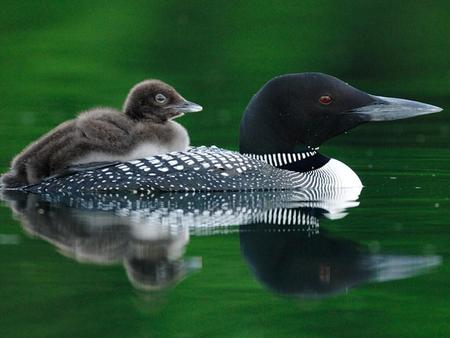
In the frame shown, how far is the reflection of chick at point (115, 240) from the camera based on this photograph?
530 cm

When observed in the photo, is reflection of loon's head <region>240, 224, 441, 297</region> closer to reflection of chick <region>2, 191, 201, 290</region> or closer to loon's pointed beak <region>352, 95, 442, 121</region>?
reflection of chick <region>2, 191, 201, 290</region>

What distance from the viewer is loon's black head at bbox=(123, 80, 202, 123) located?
751 centimetres

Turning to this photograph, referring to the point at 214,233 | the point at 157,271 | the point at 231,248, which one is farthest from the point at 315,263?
the point at 214,233

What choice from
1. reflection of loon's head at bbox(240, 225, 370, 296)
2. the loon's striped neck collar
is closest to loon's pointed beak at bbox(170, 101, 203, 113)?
the loon's striped neck collar

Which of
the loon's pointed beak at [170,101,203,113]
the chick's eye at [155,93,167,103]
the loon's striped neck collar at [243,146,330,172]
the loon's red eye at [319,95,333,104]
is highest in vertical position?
the loon's red eye at [319,95,333,104]

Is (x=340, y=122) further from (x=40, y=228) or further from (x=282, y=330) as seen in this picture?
(x=282, y=330)

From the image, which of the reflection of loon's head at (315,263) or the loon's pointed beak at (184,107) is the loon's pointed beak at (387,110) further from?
the reflection of loon's head at (315,263)

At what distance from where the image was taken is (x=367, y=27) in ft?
60.1

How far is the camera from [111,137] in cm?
726

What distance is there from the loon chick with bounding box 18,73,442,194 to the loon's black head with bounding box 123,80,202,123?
26 centimetres

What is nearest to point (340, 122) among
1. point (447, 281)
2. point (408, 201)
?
point (408, 201)

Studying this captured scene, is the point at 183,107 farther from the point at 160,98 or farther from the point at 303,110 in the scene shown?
the point at 303,110

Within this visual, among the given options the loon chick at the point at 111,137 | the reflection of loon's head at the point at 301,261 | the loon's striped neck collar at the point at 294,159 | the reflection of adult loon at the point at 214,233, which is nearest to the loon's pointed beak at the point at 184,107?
the loon chick at the point at 111,137

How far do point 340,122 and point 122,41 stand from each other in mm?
9540
